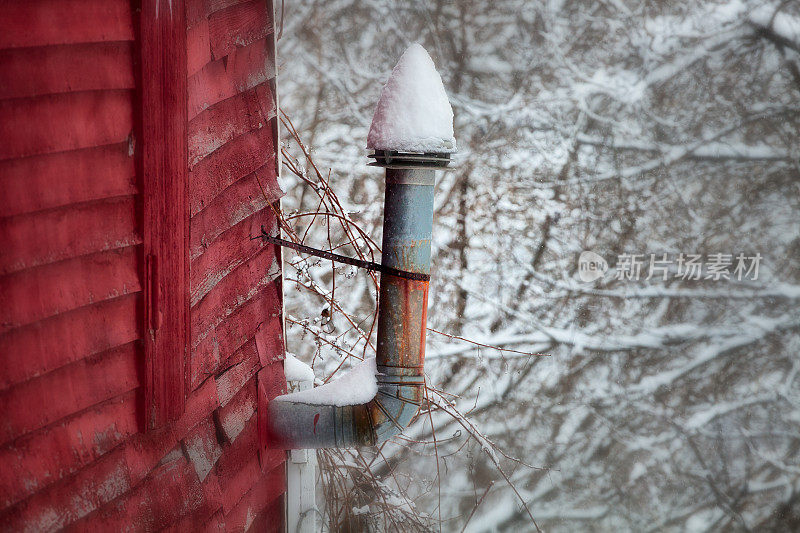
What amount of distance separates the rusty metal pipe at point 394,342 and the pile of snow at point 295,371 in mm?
370

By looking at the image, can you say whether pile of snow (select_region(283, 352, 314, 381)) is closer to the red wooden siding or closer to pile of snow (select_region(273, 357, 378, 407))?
the red wooden siding

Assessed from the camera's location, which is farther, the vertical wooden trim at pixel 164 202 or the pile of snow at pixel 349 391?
the pile of snow at pixel 349 391

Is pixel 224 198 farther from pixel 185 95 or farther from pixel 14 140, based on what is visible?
pixel 14 140

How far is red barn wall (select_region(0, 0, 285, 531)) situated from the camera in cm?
101

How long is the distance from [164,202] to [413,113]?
36.9 inches

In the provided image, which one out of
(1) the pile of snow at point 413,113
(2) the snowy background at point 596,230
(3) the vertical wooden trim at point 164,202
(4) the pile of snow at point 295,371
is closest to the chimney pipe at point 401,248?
(1) the pile of snow at point 413,113

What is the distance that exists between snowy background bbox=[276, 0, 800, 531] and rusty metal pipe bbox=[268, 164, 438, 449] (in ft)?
13.7

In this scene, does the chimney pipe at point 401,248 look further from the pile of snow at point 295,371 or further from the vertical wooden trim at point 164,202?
the vertical wooden trim at point 164,202

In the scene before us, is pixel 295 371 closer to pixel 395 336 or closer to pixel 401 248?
pixel 395 336

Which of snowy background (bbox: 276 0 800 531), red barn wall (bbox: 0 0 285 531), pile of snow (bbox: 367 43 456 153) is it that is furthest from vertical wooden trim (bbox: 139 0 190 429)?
snowy background (bbox: 276 0 800 531)

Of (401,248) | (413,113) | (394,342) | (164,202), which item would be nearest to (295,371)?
(394,342)

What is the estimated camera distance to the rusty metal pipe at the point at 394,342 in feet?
6.95

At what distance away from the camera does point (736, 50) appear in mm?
6797

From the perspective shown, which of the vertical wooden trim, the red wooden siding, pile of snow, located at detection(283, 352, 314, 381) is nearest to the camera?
the vertical wooden trim
